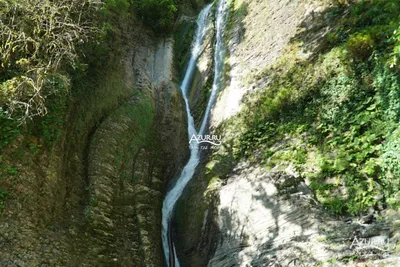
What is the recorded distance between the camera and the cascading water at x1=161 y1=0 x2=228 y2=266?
950cm

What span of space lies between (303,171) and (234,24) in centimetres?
927

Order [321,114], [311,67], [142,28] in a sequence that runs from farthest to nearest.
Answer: [142,28], [311,67], [321,114]

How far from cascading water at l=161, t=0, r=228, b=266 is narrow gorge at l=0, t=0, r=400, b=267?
0.08 meters

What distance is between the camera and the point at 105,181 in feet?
29.3

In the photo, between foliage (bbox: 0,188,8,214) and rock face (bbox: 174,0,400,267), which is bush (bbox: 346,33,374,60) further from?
foliage (bbox: 0,188,8,214)

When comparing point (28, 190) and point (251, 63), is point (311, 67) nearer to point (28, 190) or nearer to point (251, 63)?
point (251, 63)

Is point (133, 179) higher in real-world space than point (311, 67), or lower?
lower

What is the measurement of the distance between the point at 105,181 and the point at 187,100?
20.7 feet

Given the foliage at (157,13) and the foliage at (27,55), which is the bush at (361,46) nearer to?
the foliage at (27,55)

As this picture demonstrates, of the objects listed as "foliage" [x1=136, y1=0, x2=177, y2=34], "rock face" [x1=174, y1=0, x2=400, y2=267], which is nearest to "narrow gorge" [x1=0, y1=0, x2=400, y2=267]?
"rock face" [x1=174, y1=0, x2=400, y2=267]

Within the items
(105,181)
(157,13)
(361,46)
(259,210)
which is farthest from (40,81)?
(157,13)

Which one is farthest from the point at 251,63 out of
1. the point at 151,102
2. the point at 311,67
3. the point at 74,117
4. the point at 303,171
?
the point at 74,117

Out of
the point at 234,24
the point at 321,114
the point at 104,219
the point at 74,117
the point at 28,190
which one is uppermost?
the point at 234,24

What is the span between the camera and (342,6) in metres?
9.39
